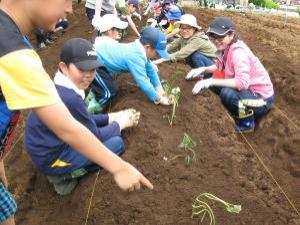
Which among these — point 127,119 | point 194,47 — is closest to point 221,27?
point 194,47

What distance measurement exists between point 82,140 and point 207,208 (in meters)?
1.65

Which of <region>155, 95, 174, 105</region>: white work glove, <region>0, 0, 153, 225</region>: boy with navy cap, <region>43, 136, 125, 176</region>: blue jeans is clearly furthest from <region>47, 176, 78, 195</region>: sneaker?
<region>0, 0, 153, 225</region>: boy with navy cap

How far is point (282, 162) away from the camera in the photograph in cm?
476

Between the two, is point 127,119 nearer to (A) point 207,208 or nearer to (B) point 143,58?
(B) point 143,58

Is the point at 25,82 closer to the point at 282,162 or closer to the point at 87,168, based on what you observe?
the point at 87,168

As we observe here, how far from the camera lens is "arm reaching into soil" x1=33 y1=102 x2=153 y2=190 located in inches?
62.4

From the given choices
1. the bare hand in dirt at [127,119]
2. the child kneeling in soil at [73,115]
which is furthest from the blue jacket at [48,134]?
the bare hand in dirt at [127,119]

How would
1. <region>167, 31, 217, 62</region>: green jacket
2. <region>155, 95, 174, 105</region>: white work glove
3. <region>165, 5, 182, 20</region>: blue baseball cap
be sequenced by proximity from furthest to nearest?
<region>165, 5, 182, 20</region>: blue baseball cap < <region>167, 31, 217, 62</region>: green jacket < <region>155, 95, 174, 105</region>: white work glove

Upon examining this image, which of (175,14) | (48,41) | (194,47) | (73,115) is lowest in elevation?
(48,41)

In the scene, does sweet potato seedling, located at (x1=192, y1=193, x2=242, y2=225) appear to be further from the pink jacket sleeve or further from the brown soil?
the pink jacket sleeve

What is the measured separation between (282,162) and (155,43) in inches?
80.3

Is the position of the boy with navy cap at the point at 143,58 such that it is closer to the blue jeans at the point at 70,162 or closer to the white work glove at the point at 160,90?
the white work glove at the point at 160,90

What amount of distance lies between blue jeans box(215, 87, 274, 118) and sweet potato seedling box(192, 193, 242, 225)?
7.24ft

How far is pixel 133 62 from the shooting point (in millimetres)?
4438
